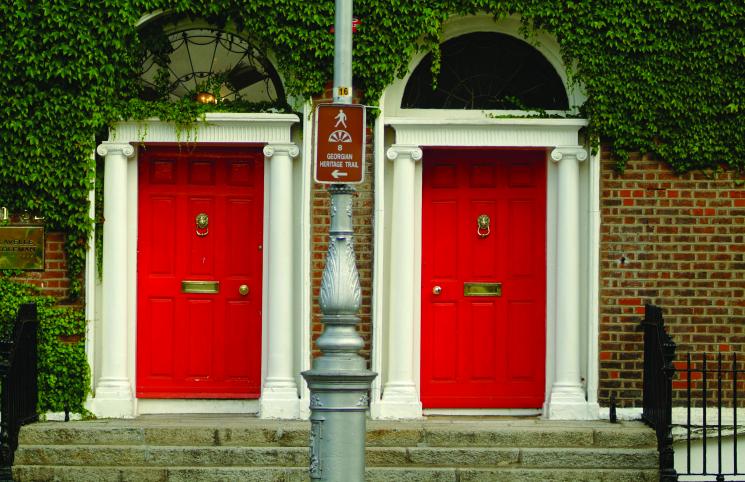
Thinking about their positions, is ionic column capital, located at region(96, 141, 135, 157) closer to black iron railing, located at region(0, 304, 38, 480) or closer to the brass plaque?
the brass plaque

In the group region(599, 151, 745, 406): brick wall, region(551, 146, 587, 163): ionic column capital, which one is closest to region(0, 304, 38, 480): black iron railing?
region(551, 146, 587, 163): ionic column capital

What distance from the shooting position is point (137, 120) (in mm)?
10867

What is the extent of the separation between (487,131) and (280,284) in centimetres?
224

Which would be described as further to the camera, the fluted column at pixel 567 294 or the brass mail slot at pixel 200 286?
the brass mail slot at pixel 200 286

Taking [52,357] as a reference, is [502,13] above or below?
above

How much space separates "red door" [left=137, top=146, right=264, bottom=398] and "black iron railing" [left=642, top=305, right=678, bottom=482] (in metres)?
3.39

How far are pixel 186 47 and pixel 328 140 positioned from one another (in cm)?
387

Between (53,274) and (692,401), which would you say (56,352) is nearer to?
(53,274)

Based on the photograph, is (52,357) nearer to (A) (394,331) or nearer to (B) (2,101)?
(B) (2,101)

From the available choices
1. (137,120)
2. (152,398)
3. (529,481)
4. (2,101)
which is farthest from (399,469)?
(2,101)

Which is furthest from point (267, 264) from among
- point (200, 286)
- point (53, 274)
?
point (53, 274)

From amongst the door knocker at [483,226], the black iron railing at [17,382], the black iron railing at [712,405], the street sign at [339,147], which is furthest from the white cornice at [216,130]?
the black iron railing at [712,405]

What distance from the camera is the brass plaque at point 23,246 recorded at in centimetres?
1084

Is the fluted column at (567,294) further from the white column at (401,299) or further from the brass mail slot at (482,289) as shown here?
the white column at (401,299)
